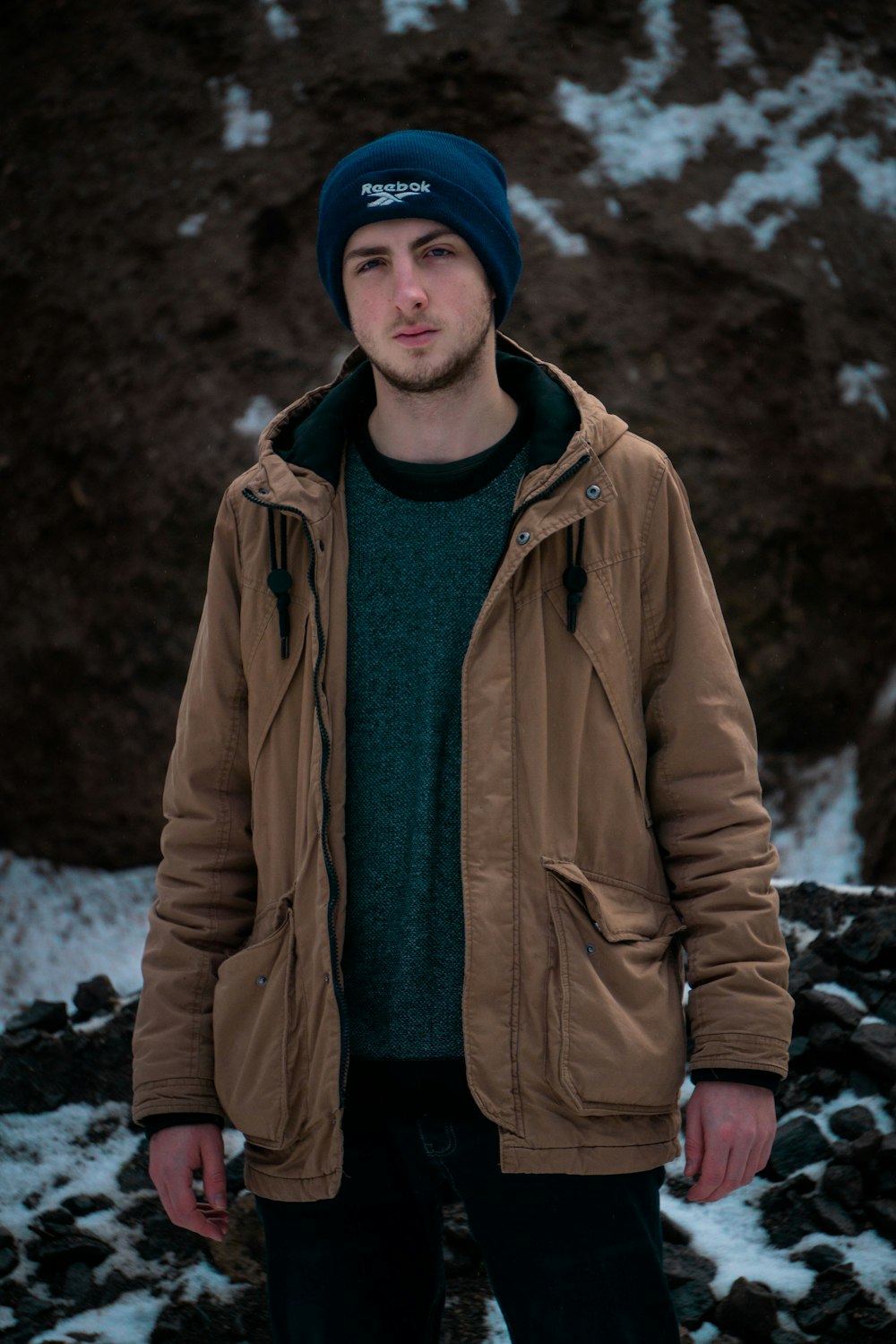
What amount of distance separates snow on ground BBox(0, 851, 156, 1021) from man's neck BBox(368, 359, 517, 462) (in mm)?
3750

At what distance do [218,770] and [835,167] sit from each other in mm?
6170

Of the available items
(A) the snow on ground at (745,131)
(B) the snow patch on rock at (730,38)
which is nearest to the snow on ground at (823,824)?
(A) the snow on ground at (745,131)

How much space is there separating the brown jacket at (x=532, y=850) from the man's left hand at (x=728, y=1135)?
0.06m

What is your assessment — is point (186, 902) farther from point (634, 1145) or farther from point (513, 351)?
point (513, 351)

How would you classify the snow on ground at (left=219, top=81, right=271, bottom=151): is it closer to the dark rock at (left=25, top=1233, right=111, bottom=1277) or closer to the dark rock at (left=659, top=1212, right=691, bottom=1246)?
the dark rock at (left=25, top=1233, right=111, bottom=1277)

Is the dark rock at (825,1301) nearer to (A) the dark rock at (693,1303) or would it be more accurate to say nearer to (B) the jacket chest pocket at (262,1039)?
(A) the dark rock at (693,1303)

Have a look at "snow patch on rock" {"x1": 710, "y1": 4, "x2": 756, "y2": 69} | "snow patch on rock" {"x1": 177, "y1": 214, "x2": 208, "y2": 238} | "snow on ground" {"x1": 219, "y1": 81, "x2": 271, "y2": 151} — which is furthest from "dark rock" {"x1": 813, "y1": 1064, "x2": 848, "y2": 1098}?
"snow patch on rock" {"x1": 710, "y1": 4, "x2": 756, "y2": 69}

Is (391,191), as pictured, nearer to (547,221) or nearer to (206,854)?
(206,854)

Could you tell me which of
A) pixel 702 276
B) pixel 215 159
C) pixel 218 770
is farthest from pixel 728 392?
pixel 218 770

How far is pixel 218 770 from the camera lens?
2508 millimetres

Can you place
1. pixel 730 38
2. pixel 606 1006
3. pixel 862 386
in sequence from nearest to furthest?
pixel 606 1006 → pixel 862 386 → pixel 730 38

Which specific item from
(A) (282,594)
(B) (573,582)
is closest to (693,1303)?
(B) (573,582)

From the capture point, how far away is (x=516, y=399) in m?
2.62

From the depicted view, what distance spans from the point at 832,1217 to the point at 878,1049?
2.05ft
